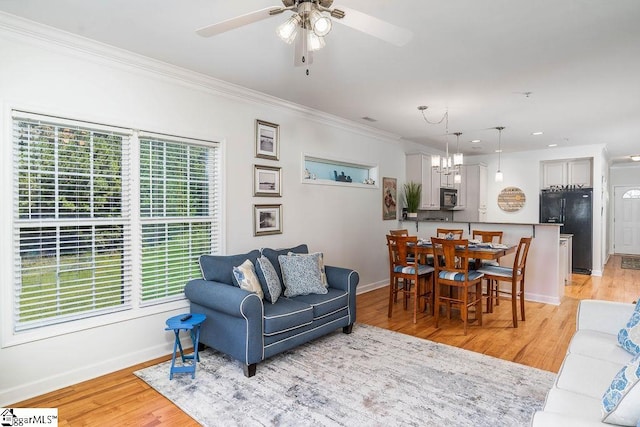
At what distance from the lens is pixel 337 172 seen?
210 inches

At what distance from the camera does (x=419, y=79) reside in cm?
353

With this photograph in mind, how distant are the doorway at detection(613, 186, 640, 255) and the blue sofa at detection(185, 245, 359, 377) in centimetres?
1046

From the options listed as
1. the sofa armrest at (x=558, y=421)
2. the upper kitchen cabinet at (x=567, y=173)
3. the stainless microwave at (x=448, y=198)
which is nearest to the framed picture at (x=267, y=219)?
the sofa armrest at (x=558, y=421)

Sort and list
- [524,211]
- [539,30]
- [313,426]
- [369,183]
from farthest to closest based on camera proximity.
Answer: [524,211], [369,183], [539,30], [313,426]

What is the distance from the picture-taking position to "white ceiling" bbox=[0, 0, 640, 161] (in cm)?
230

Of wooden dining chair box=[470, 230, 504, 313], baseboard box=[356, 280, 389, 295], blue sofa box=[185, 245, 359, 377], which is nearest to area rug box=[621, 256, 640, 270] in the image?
wooden dining chair box=[470, 230, 504, 313]

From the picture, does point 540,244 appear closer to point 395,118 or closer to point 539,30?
point 395,118

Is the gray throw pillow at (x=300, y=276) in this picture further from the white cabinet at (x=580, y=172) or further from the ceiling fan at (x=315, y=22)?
the white cabinet at (x=580, y=172)

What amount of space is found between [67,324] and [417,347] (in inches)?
117

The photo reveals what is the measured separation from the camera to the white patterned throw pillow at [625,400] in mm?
1274

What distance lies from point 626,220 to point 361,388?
11312mm

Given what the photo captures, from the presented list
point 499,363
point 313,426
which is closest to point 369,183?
point 499,363

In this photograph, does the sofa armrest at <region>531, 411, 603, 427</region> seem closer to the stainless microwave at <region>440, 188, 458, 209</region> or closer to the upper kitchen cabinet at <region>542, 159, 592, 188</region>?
the stainless microwave at <region>440, 188, 458, 209</region>

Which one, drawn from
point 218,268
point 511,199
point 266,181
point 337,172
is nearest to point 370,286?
point 337,172
